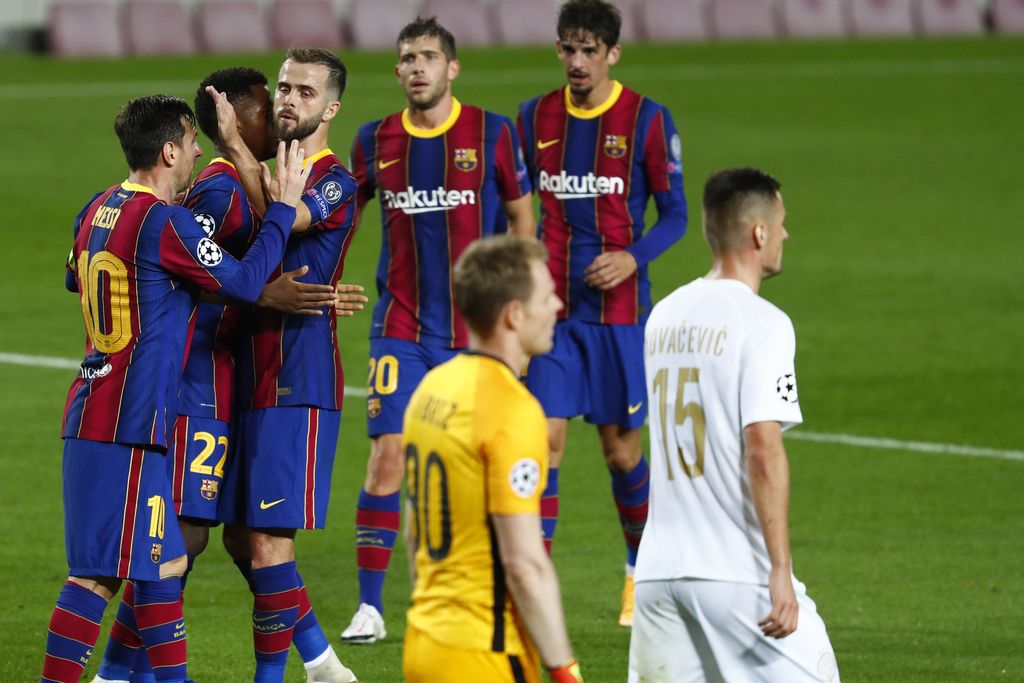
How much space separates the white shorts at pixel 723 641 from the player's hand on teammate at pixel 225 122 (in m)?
2.49

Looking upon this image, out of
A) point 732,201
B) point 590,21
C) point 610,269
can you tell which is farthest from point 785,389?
point 590,21

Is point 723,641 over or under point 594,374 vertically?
under

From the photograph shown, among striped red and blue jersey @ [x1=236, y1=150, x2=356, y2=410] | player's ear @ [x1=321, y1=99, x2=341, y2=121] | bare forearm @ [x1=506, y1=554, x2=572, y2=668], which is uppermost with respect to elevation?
player's ear @ [x1=321, y1=99, x2=341, y2=121]

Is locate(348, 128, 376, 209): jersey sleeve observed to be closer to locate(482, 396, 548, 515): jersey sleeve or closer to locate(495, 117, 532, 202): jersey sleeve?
locate(495, 117, 532, 202): jersey sleeve

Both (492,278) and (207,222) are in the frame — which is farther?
(207,222)

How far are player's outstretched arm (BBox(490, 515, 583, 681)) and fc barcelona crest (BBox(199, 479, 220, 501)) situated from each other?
7.94ft

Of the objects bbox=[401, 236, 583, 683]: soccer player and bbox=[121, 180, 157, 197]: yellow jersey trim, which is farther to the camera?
bbox=[121, 180, 157, 197]: yellow jersey trim

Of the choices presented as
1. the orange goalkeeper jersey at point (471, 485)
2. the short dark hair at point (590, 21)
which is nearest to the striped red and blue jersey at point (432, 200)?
the short dark hair at point (590, 21)

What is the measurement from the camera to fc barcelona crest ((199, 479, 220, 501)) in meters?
6.91

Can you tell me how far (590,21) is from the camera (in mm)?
8812

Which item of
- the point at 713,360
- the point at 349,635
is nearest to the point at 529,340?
the point at 713,360

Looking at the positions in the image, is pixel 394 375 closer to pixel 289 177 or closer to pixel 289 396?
pixel 289 396

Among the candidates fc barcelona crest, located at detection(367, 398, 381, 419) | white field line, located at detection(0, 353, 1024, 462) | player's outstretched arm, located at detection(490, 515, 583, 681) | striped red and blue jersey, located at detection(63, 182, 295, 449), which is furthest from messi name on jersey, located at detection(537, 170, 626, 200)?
player's outstretched arm, located at detection(490, 515, 583, 681)

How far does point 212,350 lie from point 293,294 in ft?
1.43
